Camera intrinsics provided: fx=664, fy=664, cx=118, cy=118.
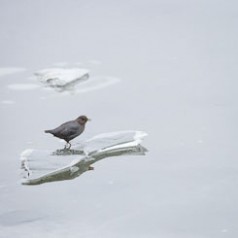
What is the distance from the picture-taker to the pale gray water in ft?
13.3

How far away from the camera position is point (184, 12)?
8.09 m

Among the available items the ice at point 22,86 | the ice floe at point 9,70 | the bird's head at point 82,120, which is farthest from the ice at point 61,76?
the bird's head at point 82,120

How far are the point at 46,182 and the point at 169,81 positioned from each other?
2231mm

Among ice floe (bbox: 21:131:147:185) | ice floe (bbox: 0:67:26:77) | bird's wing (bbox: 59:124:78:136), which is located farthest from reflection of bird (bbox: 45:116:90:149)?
ice floe (bbox: 0:67:26:77)

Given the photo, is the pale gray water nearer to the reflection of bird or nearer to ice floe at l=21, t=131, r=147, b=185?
ice floe at l=21, t=131, r=147, b=185

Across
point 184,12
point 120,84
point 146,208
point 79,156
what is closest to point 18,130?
point 79,156

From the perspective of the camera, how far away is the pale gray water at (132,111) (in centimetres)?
406

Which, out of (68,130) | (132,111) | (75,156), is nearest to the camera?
(75,156)

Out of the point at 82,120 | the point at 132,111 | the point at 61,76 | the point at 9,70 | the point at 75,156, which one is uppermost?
the point at 9,70

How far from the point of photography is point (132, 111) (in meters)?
5.76

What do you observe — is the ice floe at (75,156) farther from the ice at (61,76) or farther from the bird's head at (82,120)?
the ice at (61,76)

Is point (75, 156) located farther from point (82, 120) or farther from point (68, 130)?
point (82, 120)

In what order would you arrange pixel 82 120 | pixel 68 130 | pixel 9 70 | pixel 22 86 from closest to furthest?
pixel 68 130, pixel 82 120, pixel 22 86, pixel 9 70

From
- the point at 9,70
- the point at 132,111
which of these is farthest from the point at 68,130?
the point at 9,70
